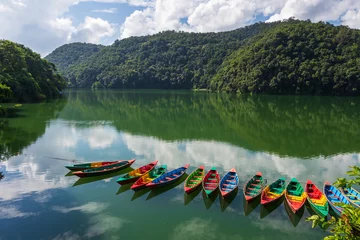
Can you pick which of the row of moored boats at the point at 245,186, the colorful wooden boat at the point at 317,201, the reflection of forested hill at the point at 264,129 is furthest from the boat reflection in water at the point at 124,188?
the reflection of forested hill at the point at 264,129

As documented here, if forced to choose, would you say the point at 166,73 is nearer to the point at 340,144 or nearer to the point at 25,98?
the point at 25,98

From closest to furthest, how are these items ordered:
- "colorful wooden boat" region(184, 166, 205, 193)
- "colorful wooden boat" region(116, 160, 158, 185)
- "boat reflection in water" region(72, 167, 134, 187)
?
"colorful wooden boat" region(184, 166, 205, 193)
"colorful wooden boat" region(116, 160, 158, 185)
"boat reflection in water" region(72, 167, 134, 187)

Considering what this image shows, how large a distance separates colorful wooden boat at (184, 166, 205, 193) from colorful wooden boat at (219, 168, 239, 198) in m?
1.20

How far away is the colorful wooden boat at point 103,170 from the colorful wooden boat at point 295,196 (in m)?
9.54

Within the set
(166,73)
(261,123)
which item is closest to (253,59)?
(166,73)

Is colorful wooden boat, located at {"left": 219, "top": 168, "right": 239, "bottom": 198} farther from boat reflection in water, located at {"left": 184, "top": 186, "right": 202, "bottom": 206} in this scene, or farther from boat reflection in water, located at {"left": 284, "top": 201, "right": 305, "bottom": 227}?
boat reflection in water, located at {"left": 284, "top": 201, "right": 305, "bottom": 227}

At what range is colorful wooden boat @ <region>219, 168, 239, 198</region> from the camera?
47.3 feet

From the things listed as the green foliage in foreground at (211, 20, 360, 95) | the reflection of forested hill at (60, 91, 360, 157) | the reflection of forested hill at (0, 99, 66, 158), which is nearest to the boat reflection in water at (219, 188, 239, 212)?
the reflection of forested hill at (60, 91, 360, 157)

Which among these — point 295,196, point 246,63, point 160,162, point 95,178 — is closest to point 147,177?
point 95,178

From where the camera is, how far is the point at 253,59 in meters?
93.2

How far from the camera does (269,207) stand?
1380 cm

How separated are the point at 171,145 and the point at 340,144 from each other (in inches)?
579

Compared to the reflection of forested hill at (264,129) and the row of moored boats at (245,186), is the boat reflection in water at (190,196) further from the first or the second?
the reflection of forested hill at (264,129)

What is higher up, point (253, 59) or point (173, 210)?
point (253, 59)
